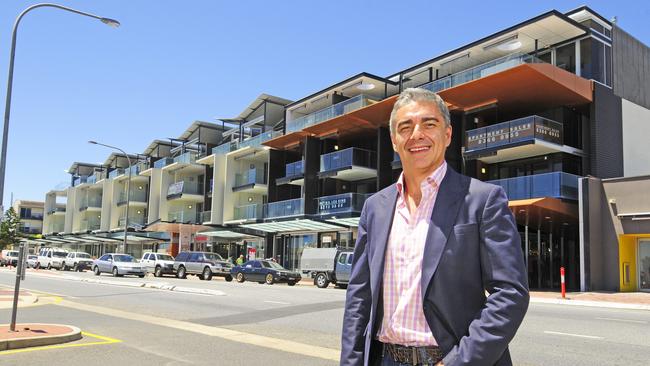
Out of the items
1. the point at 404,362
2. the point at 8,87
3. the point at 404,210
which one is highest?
the point at 8,87

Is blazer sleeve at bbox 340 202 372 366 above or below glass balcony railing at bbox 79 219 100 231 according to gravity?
below

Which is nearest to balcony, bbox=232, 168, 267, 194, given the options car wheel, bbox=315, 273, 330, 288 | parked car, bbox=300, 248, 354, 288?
parked car, bbox=300, 248, 354, 288

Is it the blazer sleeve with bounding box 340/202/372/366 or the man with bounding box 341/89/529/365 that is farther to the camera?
the blazer sleeve with bounding box 340/202/372/366

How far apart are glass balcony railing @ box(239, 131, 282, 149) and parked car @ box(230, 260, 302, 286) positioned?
1403 centimetres

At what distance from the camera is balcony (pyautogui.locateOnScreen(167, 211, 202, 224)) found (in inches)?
2107

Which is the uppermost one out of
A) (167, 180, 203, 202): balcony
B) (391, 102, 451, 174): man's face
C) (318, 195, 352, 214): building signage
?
(167, 180, 203, 202): balcony

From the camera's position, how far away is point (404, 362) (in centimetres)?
260

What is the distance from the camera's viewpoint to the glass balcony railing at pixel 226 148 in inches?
2005

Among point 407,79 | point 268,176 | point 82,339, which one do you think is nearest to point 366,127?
point 407,79

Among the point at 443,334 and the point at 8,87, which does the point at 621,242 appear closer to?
the point at 8,87

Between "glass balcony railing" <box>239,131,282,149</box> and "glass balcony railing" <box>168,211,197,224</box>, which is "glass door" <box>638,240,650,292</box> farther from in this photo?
"glass balcony railing" <box>168,211,197,224</box>

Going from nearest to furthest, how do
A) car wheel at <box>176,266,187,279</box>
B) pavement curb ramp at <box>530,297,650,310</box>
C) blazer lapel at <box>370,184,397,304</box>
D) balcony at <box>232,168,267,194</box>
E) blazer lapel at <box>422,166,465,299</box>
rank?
blazer lapel at <box>422,166,465,299</box> → blazer lapel at <box>370,184,397,304</box> → pavement curb ramp at <box>530,297,650,310</box> → car wheel at <box>176,266,187,279</box> → balcony at <box>232,168,267,194</box>

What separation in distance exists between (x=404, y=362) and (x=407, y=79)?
35136mm

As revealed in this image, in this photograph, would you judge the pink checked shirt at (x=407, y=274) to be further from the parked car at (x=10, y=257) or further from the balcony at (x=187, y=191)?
the parked car at (x=10, y=257)
